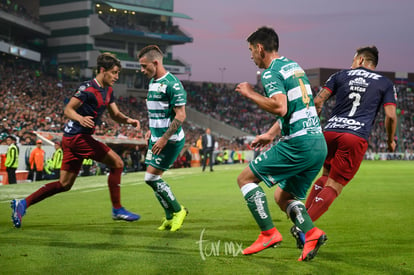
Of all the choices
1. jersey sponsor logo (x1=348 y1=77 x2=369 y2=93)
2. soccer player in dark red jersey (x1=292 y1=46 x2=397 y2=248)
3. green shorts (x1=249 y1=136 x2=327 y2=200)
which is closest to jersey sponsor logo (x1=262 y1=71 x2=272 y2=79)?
green shorts (x1=249 y1=136 x2=327 y2=200)

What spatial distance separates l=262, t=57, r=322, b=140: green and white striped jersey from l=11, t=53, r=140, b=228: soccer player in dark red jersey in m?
3.24

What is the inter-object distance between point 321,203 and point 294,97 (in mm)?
1577

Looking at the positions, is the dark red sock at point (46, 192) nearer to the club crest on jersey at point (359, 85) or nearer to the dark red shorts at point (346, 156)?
the dark red shorts at point (346, 156)

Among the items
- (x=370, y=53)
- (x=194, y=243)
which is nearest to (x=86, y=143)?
(x=194, y=243)

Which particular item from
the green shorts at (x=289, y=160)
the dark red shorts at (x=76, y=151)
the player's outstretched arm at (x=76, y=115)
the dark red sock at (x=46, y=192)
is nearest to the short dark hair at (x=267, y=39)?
the green shorts at (x=289, y=160)

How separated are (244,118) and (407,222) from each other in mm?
56460

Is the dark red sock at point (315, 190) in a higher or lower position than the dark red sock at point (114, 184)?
higher

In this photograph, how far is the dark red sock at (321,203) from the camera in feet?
18.6

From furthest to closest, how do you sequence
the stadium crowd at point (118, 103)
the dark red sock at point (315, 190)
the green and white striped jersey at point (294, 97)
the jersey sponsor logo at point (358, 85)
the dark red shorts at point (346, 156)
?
the stadium crowd at point (118, 103)
the dark red sock at point (315, 190)
the jersey sponsor logo at point (358, 85)
the dark red shorts at point (346, 156)
the green and white striped jersey at point (294, 97)

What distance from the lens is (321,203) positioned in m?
5.71

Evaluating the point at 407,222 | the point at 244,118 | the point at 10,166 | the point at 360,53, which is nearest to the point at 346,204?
the point at 407,222

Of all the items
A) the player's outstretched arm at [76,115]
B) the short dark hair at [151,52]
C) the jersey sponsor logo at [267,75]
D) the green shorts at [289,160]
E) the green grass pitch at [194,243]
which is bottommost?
the green grass pitch at [194,243]

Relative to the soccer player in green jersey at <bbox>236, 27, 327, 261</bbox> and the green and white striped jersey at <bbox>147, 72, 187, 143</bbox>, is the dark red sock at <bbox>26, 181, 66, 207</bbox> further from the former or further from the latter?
the soccer player in green jersey at <bbox>236, 27, 327, 261</bbox>

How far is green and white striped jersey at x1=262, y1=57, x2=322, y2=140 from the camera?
4.69 m
